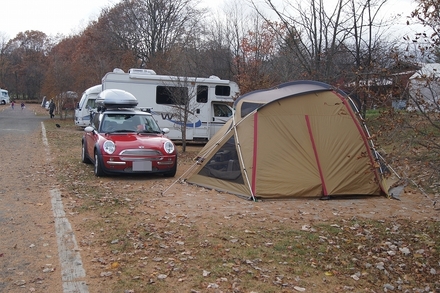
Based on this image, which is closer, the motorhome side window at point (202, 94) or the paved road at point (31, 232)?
the paved road at point (31, 232)

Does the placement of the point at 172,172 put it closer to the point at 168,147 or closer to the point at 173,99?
the point at 168,147

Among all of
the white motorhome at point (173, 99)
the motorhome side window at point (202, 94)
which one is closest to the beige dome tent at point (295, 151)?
the white motorhome at point (173, 99)

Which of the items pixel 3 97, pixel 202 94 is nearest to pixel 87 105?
pixel 202 94

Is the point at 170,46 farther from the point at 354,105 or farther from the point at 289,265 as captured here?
the point at 289,265

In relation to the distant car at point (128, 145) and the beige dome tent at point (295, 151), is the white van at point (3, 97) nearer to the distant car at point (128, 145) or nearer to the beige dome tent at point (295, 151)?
the distant car at point (128, 145)

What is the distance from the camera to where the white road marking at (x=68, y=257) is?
4598mm

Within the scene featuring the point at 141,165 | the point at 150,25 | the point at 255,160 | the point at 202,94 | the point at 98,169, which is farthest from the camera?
the point at 150,25

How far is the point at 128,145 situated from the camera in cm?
1029

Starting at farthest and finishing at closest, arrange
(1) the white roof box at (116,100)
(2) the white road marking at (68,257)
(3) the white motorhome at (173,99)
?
(3) the white motorhome at (173,99) < (1) the white roof box at (116,100) < (2) the white road marking at (68,257)

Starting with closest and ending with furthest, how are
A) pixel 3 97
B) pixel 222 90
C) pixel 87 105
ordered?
pixel 222 90
pixel 87 105
pixel 3 97

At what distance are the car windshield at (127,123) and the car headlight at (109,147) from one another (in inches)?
39.3

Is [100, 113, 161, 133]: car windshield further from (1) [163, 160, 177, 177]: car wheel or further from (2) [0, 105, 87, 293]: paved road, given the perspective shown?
(2) [0, 105, 87, 293]: paved road

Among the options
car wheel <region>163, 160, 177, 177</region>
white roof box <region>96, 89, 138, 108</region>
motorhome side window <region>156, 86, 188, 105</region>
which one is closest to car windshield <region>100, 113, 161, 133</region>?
white roof box <region>96, 89, 138, 108</region>

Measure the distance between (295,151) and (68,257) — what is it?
A: 16.1ft
